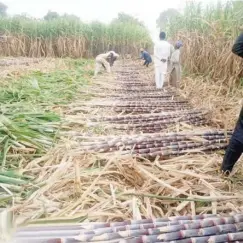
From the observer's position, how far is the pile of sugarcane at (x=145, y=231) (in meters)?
2.02

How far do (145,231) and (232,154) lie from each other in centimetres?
132

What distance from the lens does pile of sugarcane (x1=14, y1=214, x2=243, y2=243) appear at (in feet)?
6.64

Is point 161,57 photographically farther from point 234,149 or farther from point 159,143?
point 234,149

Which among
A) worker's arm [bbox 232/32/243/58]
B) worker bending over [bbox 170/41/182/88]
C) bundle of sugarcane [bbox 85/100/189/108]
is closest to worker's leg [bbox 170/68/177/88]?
worker bending over [bbox 170/41/182/88]

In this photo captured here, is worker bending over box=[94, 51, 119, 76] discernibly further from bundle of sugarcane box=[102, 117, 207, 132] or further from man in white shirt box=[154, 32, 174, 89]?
bundle of sugarcane box=[102, 117, 207, 132]

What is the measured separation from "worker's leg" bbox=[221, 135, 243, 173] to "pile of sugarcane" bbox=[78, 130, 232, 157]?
0.54 m

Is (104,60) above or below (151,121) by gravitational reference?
above

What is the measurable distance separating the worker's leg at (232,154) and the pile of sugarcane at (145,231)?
2.92 feet

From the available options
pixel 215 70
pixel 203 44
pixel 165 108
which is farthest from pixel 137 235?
pixel 203 44

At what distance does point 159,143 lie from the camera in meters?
3.77

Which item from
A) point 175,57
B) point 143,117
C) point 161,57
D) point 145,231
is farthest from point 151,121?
point 161,57

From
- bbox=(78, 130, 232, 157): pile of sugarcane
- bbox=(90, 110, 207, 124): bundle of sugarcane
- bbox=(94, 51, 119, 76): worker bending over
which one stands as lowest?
bbox=(78, 130, 232, 157): pile of sugarcane

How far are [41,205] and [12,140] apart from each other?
1130mm

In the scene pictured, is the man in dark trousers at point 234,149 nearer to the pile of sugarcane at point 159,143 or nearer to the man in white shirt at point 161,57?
the pile of sugarcane at point 159,143
